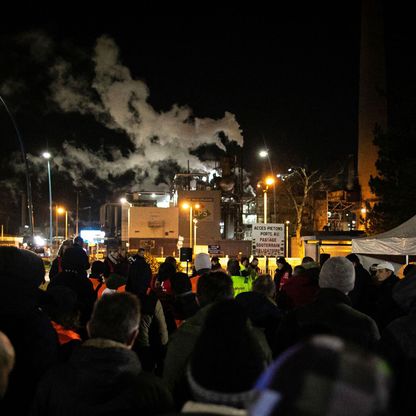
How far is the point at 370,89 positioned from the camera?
180ft

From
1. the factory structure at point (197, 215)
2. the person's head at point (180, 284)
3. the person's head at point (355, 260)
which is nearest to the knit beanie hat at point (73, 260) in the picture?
the person's head at point (180, 284)

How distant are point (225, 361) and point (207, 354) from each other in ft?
0.23

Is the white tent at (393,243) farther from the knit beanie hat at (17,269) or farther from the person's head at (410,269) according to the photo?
the knit beanie hat at (17,269)

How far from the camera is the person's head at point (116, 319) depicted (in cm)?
263

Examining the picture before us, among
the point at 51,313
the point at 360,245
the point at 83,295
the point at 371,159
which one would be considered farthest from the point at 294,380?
the point at 371,159

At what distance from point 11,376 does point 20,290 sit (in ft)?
2.18

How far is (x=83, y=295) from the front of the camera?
21.0 feet

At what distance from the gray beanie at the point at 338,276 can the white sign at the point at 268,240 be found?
8554 mm

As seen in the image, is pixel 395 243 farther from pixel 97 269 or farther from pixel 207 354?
pixel 207 354

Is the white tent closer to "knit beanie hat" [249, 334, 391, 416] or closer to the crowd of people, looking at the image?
the crowd of people

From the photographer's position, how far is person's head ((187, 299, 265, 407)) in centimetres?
174

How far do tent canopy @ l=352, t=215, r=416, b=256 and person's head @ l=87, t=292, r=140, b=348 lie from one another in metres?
11.1

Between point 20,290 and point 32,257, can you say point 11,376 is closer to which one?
point 20,290

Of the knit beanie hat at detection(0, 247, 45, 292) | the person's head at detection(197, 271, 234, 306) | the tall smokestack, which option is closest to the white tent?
the person's head at detection(197, 271, 234, 306)
